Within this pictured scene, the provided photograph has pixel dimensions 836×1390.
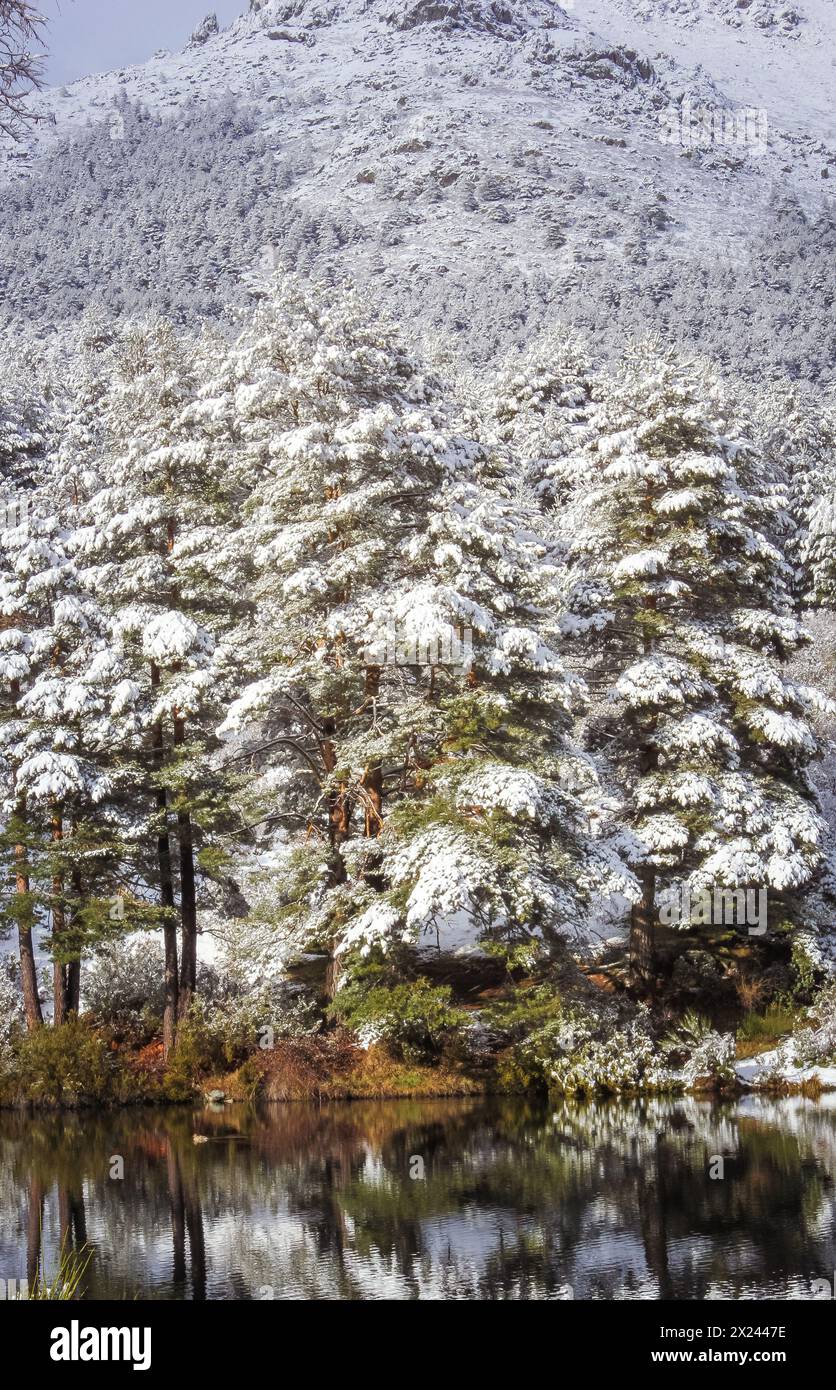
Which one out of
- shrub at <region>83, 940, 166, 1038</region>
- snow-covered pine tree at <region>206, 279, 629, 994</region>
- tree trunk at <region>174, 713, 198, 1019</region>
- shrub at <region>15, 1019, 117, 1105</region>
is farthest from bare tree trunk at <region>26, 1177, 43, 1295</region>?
shrub at <region>83, 940, 166, 1038</region>

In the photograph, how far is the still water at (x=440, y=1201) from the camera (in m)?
11.6

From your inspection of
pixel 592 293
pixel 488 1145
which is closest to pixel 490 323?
pixel 592 293

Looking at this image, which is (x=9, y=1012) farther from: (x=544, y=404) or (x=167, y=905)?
(x=544, y=404)

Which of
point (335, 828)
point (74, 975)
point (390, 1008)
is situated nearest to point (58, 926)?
point (74, 975)

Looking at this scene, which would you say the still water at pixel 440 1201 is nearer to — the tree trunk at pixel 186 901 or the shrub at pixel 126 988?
the tree trunk at pixel 186 901

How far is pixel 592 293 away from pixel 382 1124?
163 meters

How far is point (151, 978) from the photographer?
1101 inches

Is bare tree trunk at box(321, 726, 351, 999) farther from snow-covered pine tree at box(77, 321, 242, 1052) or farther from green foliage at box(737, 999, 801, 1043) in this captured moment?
green foliage at box(737, 999, 801, 1043)

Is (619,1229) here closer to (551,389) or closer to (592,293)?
(551,389)

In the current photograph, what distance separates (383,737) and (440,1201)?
9.43 metres

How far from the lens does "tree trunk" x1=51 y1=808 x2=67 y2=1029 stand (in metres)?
25.0

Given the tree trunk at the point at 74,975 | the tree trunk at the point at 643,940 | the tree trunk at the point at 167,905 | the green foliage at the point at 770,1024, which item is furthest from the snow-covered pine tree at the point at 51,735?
the green foliage at the point at 770,1024

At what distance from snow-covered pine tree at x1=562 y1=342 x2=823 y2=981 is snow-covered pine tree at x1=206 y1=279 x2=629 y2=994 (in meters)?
1.82

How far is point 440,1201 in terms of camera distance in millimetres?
15102
